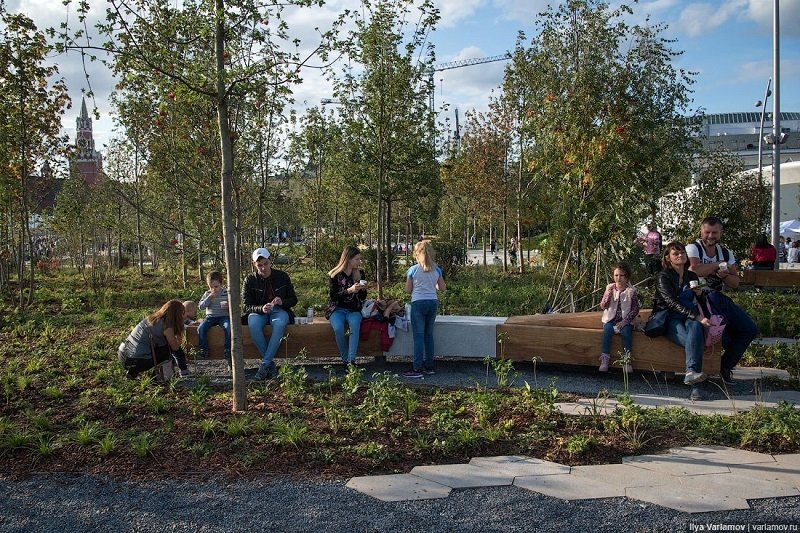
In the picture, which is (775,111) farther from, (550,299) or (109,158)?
(109,158)

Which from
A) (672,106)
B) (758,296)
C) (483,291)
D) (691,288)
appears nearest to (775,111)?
(672,106)

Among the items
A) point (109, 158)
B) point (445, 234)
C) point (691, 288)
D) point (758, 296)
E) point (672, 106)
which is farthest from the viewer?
point (445, 234)

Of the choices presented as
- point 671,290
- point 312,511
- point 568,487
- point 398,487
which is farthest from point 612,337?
point 312,511

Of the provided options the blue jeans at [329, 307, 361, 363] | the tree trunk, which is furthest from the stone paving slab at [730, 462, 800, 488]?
the blue jeans at [329, 307, 361, 363]

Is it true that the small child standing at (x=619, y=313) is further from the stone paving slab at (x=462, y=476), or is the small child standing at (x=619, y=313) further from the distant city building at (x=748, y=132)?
the distant city building at (x=748, y=132)

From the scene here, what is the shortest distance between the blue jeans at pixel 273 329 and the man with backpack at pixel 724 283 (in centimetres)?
421

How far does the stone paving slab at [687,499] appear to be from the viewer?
140 inches

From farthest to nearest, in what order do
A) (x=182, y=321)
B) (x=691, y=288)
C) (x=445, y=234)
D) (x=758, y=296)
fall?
(x=445, y=234) < (x=758, y=296) < (x=182, y=321) < (x=691, y=288)

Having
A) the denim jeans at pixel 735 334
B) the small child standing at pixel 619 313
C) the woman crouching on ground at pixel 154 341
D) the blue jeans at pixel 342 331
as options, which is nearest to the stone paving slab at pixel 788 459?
the denim jeans at pixel 735 334

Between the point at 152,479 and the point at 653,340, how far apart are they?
475 centimetres

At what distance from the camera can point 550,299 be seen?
34.5 feet

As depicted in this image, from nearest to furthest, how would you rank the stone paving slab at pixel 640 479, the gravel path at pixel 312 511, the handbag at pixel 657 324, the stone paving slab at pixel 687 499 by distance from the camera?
the gravel path at pixel 312 511
the stone paving slab at pixel 687 499
the stone paving slab at pixel 640 479
the handbag at pixel 657 324

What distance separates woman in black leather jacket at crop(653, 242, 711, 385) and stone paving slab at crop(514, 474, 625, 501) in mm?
2627

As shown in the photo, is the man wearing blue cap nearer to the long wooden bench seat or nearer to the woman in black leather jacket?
the long wooden bench seat
